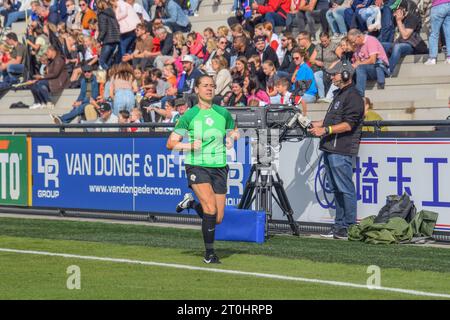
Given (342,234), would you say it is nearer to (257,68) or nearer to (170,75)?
(257,68)

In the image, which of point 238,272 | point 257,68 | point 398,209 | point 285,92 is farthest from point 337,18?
point 238,272

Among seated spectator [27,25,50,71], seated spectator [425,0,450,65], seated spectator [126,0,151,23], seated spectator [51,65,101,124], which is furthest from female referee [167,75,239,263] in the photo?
seated spectator [27,25,50,71]

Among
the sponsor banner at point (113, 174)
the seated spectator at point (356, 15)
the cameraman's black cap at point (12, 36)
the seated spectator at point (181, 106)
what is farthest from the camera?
the cameraman's black cap at point (12, 36)

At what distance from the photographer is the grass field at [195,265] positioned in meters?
10.1

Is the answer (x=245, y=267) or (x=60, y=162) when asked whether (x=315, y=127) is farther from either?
(x=60, y=162)

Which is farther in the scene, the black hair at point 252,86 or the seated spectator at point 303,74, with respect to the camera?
the black hair at point 252,86

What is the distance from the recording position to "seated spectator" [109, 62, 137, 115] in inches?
851

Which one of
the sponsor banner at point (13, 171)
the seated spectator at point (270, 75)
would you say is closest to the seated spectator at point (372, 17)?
the seated spectator at point (270, 75)

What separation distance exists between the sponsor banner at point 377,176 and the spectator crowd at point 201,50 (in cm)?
182

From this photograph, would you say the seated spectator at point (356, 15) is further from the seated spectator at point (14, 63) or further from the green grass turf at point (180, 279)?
the seated spectator at point (14, 63)

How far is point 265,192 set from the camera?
15.0 m

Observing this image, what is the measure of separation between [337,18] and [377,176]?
22.1 ft

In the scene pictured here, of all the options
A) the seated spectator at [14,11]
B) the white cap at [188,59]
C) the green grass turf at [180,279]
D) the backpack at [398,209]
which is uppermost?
the seated spectator at [14,11]

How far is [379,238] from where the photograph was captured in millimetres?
14094
